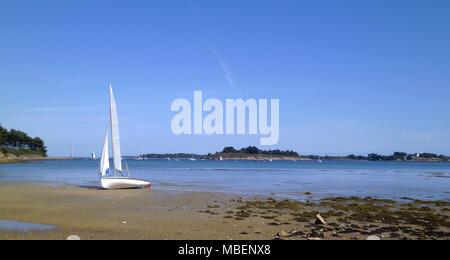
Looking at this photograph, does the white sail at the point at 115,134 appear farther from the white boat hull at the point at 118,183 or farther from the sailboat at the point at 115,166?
the white boat hull at the point at 118,183

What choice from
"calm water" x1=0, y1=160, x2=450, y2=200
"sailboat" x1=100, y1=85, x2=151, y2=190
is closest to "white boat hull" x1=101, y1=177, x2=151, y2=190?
"sailboat" x1=100, y1=85, x2=151, y2=190

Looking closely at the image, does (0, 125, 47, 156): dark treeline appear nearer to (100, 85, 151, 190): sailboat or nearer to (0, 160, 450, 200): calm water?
(0, 160, 450, 200): calm water

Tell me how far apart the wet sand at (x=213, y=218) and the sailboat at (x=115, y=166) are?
228 inches

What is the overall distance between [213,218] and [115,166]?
65.4 ft

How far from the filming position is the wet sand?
14.9m

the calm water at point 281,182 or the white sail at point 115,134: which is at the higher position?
the white sail at point 115,134

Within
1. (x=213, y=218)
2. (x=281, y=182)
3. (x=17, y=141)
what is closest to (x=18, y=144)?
(x=17, y=141)

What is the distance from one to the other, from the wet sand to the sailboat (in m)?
5.79

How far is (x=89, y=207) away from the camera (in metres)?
22.6

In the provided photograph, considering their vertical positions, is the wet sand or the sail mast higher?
the sail mast

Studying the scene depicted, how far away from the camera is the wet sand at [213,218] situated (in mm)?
14875

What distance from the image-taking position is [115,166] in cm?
3688

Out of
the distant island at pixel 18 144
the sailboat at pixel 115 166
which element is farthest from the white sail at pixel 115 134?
the distant island at pixel 18 144
